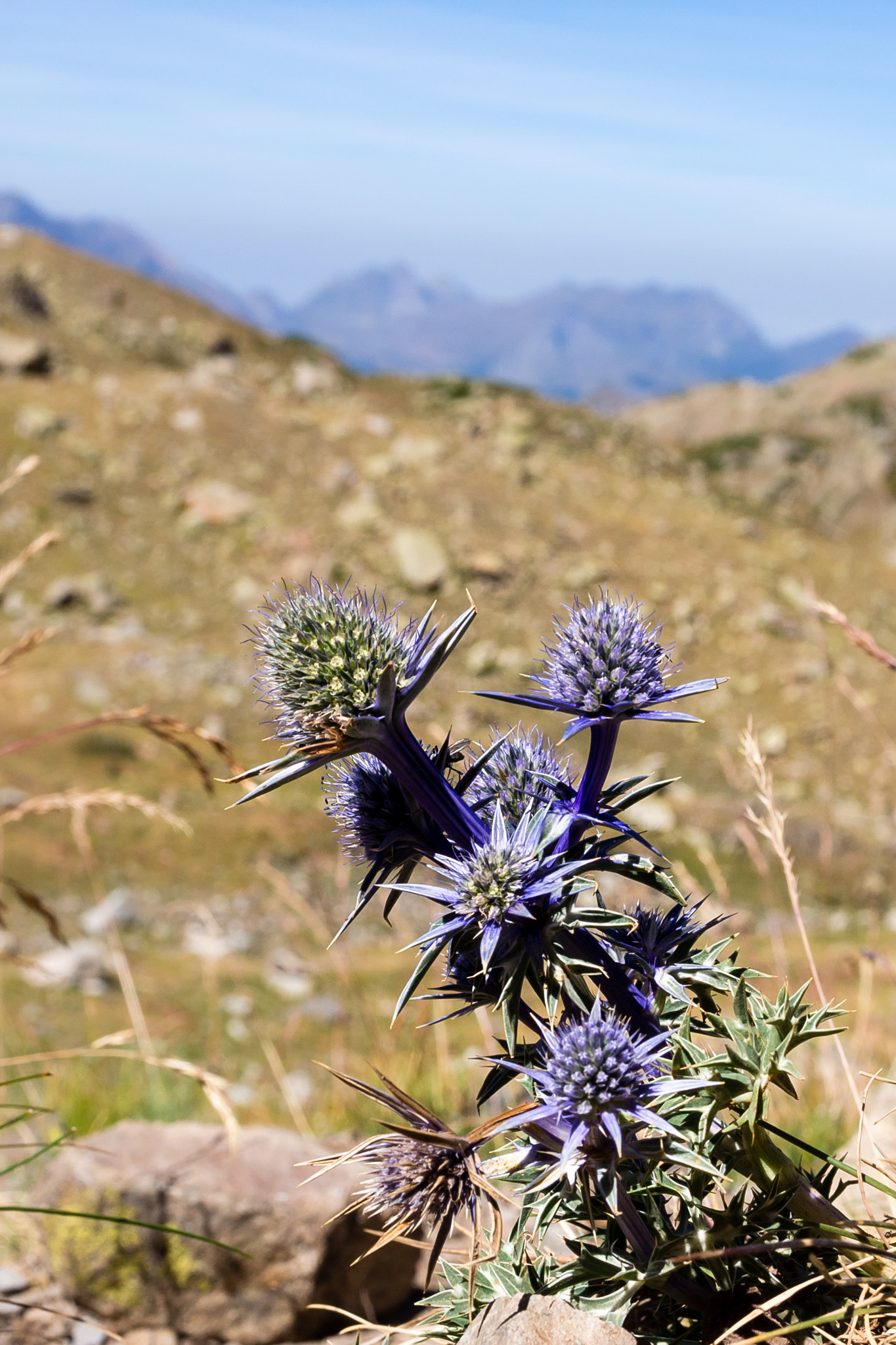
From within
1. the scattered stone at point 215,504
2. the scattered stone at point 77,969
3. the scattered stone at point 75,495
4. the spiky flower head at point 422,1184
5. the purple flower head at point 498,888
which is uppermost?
the scattered stone at point 75,495

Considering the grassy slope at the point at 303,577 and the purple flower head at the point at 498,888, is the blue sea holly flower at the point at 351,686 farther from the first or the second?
the grassy slope at the point at 303,577

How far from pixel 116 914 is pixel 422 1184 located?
7.97 metres

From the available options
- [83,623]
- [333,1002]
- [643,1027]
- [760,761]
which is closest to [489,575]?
[83,623]

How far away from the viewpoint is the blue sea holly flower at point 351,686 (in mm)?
1523

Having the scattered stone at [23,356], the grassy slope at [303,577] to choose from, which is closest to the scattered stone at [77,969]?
the grassy slope at [303,577]

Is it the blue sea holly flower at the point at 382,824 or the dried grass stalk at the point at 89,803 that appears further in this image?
the dried grass stalk at the point at 89,803

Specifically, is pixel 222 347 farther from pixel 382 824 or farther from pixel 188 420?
pixel 382 824

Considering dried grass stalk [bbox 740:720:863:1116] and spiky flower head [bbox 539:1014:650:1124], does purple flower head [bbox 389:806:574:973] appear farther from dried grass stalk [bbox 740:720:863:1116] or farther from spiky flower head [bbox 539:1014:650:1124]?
dried grass stalk [bbox 740:720:863:1116]

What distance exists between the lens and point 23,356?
1886 cm

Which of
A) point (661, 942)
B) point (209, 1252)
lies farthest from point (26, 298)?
point (661, 942)

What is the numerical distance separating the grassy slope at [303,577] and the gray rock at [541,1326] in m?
3.89

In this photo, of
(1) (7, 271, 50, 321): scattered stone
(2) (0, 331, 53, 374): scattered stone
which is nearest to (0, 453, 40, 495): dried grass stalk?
(2) (0, 331, 53, 374): scattered stone

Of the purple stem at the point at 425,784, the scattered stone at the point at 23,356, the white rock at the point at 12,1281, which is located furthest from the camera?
the scattered stone at the point at 23,356

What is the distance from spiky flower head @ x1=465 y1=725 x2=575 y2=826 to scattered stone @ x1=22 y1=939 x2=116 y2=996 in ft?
22.1
